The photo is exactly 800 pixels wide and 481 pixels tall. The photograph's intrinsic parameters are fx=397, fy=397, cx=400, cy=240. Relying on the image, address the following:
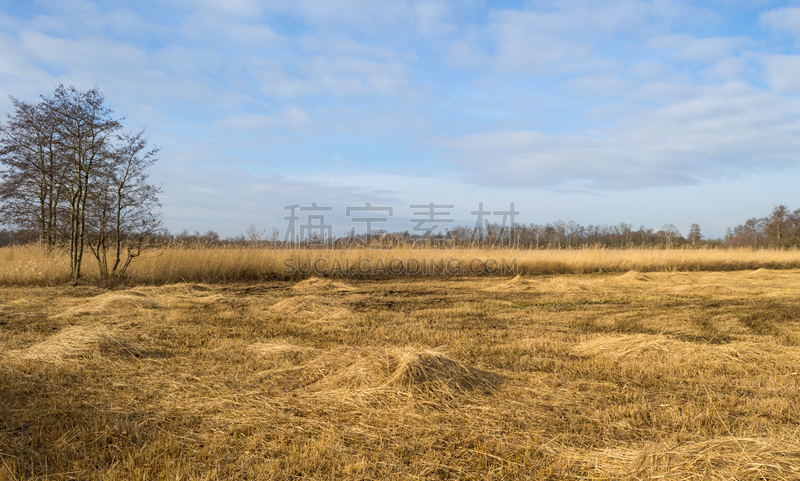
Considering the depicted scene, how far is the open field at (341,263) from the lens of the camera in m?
10.3

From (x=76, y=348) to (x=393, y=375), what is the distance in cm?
341

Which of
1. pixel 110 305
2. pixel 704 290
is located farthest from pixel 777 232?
pixel 110 305

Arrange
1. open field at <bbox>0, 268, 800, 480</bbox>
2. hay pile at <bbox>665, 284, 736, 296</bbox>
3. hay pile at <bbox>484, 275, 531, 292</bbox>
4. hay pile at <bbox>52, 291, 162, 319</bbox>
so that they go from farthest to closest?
hay pile at <bbox>484, 275, 531, 292</bbox> < hay pile at <bbox>665, 284, 736, 296</bbox> < hay pile at <bbox>52, 291, 162, 319</bbox> < open field at <bbox>0, 268, 800, 480</bbox>

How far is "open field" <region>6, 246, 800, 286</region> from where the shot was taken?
10.3m

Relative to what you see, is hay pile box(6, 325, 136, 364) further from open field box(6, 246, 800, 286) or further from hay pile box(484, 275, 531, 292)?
hay pile box(484, 275, 531, 292)

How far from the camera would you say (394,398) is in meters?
3.12

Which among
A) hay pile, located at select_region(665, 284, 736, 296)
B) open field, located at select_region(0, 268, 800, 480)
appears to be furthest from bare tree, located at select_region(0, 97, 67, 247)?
hay pile, located at select_region(665, 284, 736, 296)

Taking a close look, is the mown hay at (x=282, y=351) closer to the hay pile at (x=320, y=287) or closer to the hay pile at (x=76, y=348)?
the hay pile at (x=76, y=348)

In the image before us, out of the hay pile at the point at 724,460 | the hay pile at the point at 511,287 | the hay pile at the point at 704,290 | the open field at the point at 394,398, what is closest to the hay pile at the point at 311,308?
the open field at the point at 394,398

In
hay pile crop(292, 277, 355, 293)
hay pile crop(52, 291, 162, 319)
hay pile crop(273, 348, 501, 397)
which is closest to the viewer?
hay pile crop(273, 348, 501, 397)

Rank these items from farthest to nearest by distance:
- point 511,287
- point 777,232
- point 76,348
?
point 777,232 < point 511,287 < point 76,348

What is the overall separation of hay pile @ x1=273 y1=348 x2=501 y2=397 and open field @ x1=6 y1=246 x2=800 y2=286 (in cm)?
Result: 887

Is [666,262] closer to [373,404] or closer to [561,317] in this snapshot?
[561,317]

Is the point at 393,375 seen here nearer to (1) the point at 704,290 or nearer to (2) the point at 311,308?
(2) the point at 311,308
